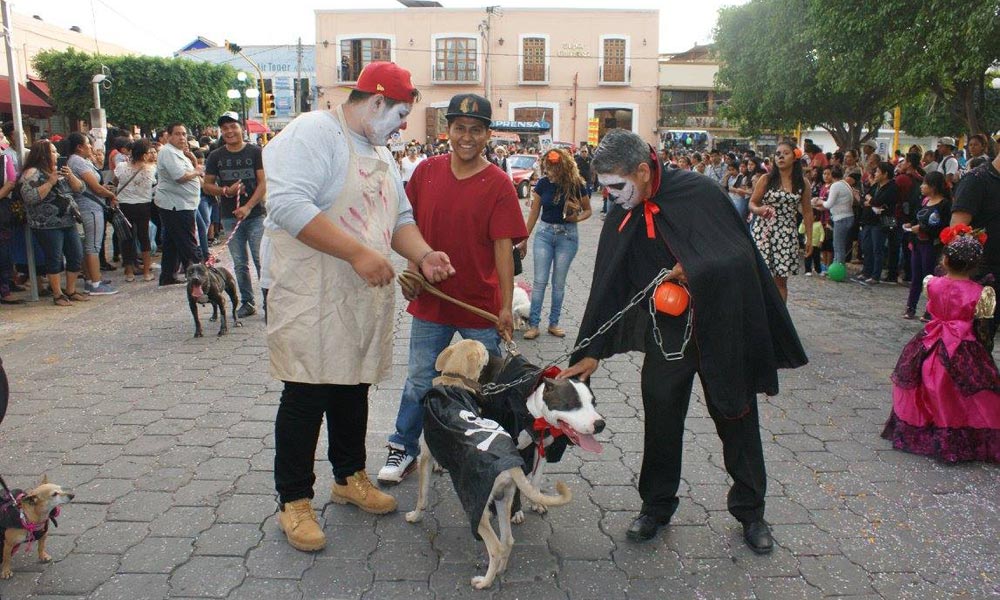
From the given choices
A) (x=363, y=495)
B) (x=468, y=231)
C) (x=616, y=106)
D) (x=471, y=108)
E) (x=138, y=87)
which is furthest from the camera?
(x=616, y=106)

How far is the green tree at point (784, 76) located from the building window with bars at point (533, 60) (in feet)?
65.1

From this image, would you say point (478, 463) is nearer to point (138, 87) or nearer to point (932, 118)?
point (138, 87)

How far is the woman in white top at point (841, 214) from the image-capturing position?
11828 millimetres

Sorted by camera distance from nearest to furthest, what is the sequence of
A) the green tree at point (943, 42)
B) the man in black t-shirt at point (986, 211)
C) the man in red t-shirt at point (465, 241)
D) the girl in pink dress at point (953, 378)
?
the man in red t-shirt at point (465, 241)
the girl in pink dress at point (953, 378)
the man in black t-shirt at point (986, 211)
the green tree at point (943, 42)

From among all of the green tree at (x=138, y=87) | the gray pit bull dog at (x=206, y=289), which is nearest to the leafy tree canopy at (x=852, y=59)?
the gray pit bull dog at (x=206, y=289)

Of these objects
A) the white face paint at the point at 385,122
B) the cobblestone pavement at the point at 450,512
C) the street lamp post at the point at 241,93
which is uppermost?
the street lamp post at the point at 241,93

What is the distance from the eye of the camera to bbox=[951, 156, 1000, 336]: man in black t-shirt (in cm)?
556

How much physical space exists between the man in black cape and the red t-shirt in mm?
654

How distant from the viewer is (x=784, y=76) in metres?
21.1

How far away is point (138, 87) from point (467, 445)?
105 feet

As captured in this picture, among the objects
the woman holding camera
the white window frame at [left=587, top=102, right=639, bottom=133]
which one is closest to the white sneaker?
the woman holding camera

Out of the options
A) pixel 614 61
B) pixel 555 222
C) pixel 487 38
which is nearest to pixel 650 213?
pixel 555 222

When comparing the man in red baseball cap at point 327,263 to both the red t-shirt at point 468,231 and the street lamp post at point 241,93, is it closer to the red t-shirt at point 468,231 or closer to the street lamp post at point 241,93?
the red t-shirt at point 468,231

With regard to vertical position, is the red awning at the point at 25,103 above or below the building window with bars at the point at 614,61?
below
